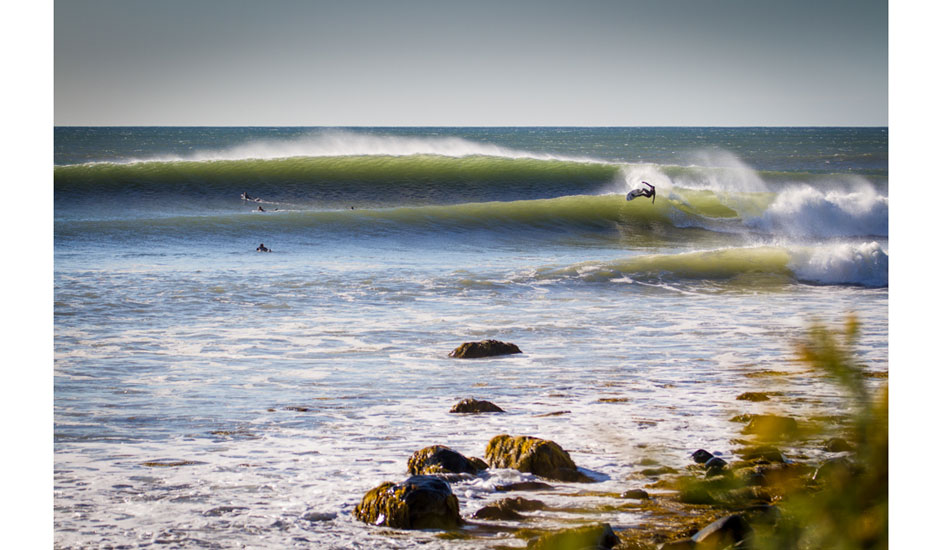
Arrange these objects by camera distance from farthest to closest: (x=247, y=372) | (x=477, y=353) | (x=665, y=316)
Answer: (x=665, y=316)
(x=477, y=353)
(x=247, y=372)

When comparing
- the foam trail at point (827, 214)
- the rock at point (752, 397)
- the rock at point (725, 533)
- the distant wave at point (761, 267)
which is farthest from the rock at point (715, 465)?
the foam trail at point (827, 214)

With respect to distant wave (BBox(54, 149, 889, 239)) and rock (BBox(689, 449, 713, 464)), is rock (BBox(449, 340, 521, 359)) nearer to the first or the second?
rock (BBox(689, 449, 713, 464))

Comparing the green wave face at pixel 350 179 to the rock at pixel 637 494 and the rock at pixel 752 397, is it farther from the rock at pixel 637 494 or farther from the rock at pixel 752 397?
the rock at pixel 637 494

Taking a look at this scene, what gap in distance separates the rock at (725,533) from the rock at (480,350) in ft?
7.62

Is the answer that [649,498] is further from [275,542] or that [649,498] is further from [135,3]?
[135,3]

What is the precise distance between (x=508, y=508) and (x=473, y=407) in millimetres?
993


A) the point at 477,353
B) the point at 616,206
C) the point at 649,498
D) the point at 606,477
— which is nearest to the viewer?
the point at 649,498

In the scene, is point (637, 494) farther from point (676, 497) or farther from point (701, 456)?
point (701, 456)

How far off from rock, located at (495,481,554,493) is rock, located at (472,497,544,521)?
Answer: 8 cm

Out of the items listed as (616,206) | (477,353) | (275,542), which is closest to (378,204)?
(616,206)

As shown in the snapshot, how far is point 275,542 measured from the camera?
6.85 feet

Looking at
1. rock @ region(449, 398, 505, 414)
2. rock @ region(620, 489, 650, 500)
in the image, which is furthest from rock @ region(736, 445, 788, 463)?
A: rock @ region(449, 398, 505, 414)

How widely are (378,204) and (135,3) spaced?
31.0 ft
